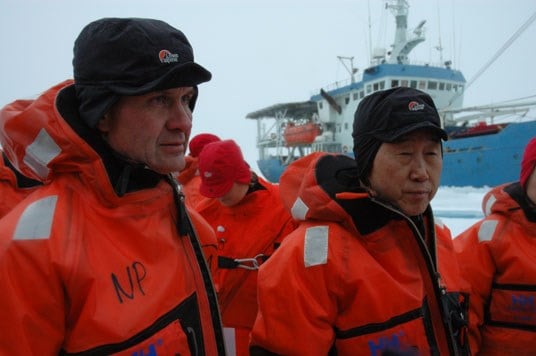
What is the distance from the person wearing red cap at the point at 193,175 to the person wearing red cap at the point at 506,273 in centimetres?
219

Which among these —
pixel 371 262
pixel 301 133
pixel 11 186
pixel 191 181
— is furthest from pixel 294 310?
pixel 301 133

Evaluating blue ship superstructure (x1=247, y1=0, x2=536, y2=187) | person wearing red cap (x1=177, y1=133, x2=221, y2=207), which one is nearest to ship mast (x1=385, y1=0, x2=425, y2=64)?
blue ship superstructure (x1=247, y1=0, x2=536, y2=187)

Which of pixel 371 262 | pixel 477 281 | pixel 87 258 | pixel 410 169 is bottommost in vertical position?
pixel 477 281

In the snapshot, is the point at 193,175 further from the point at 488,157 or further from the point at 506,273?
the point at 488,157

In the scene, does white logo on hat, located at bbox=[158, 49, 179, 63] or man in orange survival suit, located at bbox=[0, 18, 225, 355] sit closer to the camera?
man in orange survival suit, located at bbox=[0, 18, 225, 355]

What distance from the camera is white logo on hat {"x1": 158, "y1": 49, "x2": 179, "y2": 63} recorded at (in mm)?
1135

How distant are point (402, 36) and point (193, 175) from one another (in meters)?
20.5

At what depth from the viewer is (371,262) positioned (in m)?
1.46

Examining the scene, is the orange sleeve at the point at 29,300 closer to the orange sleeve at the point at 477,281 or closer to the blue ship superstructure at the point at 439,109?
the orange sleeve at the point at 477,281

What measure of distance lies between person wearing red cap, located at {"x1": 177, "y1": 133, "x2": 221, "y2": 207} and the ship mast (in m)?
19.0

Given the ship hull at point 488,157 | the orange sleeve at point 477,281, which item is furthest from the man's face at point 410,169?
the ship hull at point 488,157

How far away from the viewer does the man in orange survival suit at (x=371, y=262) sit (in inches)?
54.6

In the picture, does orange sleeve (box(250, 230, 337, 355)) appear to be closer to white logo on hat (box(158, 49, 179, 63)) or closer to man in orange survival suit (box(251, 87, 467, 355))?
man in orange survival suit (box(251, 87, 467, 355))

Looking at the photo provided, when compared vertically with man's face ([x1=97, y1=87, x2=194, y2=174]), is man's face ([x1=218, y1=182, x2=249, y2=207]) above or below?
below
